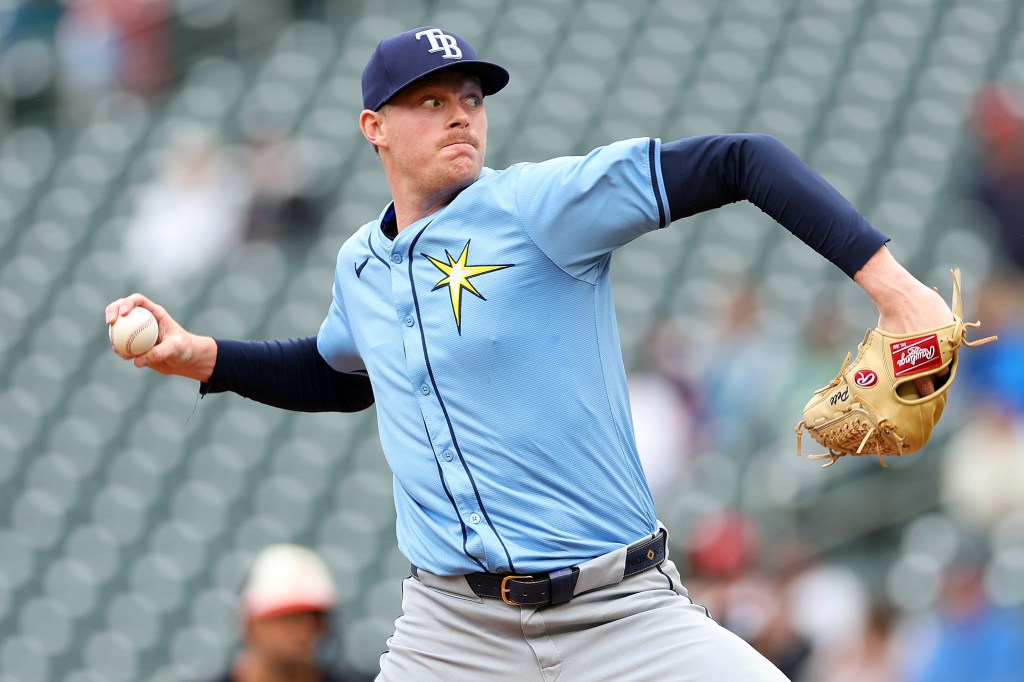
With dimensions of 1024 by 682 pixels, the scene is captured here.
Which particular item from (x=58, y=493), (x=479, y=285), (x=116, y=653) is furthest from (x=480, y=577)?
(x=58, y=493)

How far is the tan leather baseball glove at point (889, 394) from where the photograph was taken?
2.46 metres

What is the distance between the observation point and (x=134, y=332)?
2.96 m

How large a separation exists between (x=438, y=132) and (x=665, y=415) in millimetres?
4040

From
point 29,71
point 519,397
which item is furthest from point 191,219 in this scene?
point 519,397

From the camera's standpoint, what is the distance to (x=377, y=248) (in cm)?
295

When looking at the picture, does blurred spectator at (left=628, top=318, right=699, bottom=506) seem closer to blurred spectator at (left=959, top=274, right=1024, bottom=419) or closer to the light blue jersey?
blurred spectator at (left=959, top=274, right=1024, bottom=419)

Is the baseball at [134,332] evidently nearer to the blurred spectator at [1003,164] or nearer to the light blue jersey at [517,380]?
the light blue jersey at [517,380]

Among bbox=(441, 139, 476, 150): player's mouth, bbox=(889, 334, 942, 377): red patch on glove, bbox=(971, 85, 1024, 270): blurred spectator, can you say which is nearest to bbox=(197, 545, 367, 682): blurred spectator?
bbox=(441, 139, 476, 150): player's mouth

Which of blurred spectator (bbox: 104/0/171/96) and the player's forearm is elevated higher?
blurred spectator (bbox: 104/0/171/96)

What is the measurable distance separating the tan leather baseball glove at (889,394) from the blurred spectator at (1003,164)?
168 inches

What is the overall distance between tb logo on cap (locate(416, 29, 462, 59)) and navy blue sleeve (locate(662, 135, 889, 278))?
51cm

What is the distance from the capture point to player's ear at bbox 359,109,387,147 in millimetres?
2953

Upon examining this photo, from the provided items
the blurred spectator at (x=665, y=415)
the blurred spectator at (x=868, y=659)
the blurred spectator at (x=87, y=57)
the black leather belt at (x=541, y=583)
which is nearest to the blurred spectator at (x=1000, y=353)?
the blurred spectator at (x=868, y=659)

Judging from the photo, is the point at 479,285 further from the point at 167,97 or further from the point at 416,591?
the point at 167,97
